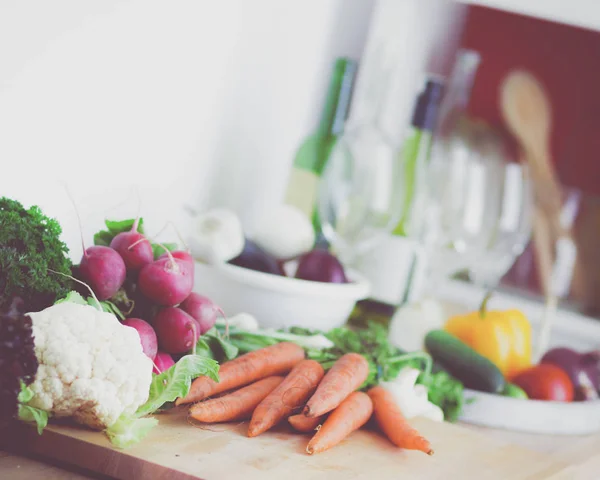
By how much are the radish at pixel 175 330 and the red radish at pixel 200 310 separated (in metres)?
0.03

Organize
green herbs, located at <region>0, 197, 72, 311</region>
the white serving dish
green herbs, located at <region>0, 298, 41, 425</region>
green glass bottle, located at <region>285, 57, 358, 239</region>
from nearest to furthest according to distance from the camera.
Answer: green herbs, located at <region>0, 298, 41, 425</region> < green herbs, located at <region>0, 197, 72, 311</region> < the white serving dish < green glass bottle, located at <region>285, 57, 358, 239</region>

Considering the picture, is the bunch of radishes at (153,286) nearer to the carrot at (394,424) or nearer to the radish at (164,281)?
the radish at (164,281)

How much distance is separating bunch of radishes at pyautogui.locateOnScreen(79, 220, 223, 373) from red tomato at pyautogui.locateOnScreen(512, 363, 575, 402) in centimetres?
67

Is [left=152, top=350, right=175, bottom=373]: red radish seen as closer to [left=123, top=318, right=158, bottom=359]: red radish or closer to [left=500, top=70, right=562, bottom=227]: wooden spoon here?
[left=123, top=318, right=158, bottom=359]: red radish

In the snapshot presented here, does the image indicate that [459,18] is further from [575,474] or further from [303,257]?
[575,474]

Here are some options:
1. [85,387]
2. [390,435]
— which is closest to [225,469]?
[85,387]

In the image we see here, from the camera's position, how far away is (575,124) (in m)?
2.56

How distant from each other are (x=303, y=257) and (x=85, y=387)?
2.21ft

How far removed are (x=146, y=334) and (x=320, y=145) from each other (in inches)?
38.1

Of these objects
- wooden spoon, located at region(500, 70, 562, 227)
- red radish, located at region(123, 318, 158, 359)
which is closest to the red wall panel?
wooden spoon, located at region(500, 70, 562, 227)

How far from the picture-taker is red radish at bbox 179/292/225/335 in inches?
37.3

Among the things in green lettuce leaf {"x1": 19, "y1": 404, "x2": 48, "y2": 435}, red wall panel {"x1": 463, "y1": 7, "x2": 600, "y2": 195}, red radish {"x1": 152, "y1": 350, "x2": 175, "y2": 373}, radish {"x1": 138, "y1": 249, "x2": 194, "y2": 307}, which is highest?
red wall panel {"x1": 463, "y1": 7, "x2": 600, "y2": 195}

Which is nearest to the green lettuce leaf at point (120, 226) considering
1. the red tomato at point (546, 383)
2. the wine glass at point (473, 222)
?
the red tomato at point (546, 383)

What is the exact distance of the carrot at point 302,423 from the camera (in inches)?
34.5
